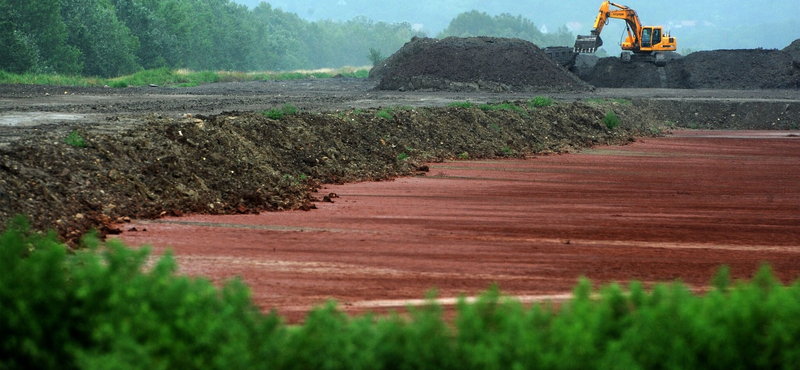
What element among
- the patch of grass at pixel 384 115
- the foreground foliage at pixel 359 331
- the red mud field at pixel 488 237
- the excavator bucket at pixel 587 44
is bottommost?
the red mud field at pixel 488 237

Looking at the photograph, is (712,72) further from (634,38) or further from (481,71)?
(481,71)

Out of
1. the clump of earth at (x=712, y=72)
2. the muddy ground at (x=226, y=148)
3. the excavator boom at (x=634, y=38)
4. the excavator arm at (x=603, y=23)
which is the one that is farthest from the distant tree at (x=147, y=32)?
the muddy ground at (x=226, y=148)

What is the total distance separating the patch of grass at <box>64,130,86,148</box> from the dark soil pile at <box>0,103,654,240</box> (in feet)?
0.26

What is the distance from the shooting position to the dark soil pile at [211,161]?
1120 cm

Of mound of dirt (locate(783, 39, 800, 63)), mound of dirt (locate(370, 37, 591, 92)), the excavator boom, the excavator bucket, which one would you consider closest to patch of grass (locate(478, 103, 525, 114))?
mound of dirt (locate(370, 37, 591, 92))

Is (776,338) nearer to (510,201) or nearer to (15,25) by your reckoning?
(510,201)

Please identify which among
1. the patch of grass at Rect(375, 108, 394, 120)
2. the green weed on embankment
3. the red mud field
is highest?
the patch of grass at Rect(375, 108, 394, 120)

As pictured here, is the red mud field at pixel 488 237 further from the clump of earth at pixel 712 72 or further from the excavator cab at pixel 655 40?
the clump of earth at pixel 712 72

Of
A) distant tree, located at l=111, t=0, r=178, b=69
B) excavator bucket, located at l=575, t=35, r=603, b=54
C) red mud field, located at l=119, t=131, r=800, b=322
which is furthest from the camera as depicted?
distant tree, located at l=111, t=0, r=178, b=69

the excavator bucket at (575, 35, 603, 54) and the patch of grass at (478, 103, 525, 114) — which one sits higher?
the excavator bucket at (575, 35, 603, 54)

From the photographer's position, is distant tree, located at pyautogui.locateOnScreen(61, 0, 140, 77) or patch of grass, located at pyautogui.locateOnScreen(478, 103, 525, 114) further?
distant tree, located at pyautogui.locateOnScreen(61, 0, 140, 77)

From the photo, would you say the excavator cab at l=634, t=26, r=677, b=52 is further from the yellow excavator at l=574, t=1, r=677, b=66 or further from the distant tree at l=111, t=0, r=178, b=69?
the distant tree at l=111, t=0, r=178, b=69

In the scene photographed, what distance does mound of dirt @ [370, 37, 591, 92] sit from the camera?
167 feet

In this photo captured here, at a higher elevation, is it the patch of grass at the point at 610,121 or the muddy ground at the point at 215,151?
the muddy ground at the point at 215,151
